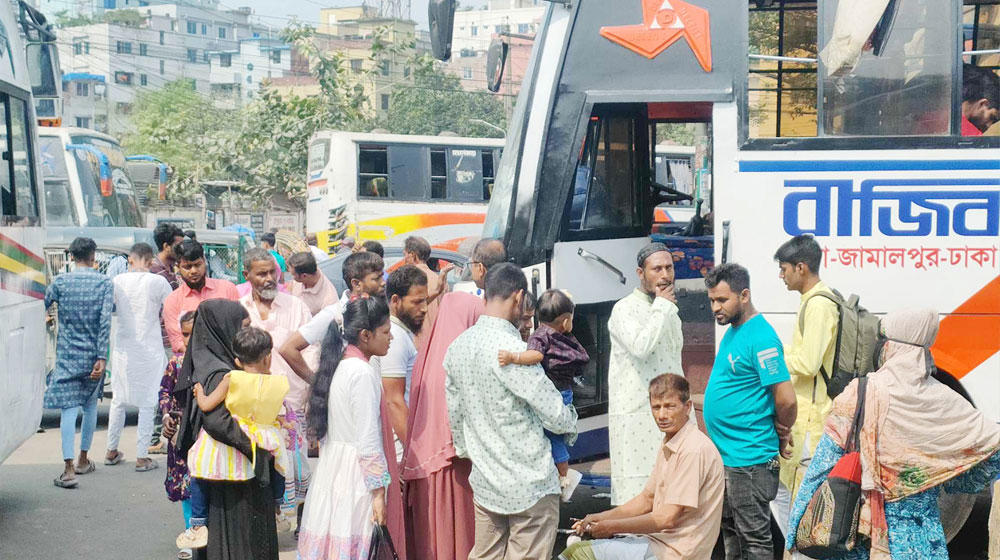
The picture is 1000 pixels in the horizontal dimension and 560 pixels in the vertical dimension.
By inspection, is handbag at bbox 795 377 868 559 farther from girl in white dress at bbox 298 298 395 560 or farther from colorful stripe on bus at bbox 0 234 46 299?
colorful stripe on bus at bbox 0 234 46 299

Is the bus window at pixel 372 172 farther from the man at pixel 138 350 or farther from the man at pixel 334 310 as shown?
the man at pixel 334 310

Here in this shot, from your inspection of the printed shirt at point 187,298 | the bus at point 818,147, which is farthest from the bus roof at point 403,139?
the bus at point 818,147

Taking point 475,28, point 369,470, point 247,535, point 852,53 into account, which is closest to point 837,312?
point 852,53

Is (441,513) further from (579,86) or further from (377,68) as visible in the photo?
(377,68)

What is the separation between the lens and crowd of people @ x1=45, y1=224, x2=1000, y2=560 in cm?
432

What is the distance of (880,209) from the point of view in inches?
237

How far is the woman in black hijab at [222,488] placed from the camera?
5.47 metres

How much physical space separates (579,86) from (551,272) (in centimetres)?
111

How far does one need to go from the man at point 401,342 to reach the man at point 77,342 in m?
3.90

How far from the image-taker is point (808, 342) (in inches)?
221

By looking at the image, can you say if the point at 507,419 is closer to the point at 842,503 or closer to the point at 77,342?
the point at 842,503

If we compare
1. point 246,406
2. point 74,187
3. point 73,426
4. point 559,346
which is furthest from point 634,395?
point 74,187

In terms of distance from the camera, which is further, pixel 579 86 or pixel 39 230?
pixel 39 230

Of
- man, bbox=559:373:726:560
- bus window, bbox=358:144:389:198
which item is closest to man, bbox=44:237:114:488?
man, bbox=559:373:726:560
